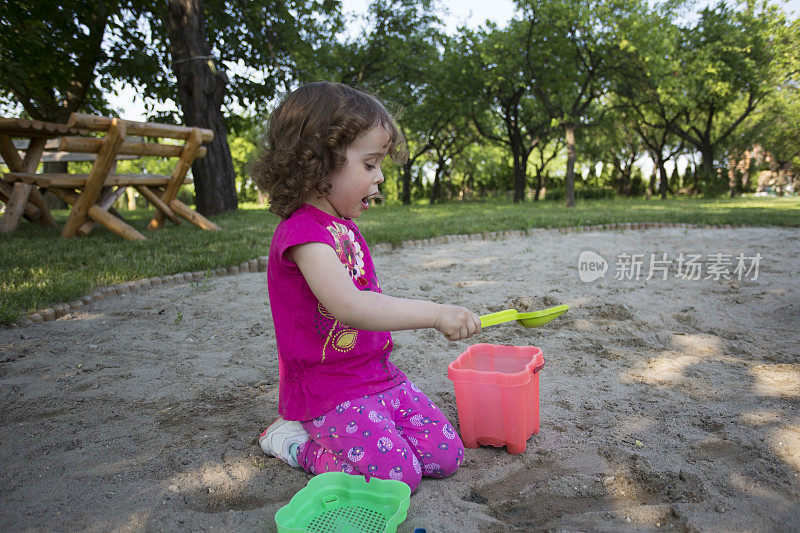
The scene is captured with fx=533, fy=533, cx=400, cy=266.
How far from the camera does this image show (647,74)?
1417 centimetres

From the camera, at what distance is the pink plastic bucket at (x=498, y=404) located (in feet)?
5.65

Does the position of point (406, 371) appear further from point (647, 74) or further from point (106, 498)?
point (647, 74)

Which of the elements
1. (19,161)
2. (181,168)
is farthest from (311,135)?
(19,161)

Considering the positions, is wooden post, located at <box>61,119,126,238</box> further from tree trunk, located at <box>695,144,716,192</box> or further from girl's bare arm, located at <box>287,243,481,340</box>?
tree trunk, located at <box>695,144,716,192</box>

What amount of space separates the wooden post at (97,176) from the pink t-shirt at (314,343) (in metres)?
4.31

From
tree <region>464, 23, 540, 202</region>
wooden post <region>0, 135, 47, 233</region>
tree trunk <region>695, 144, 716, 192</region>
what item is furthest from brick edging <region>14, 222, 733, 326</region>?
tree trunk <region>695, 144, 716, 192</region>

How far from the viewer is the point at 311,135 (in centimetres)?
166

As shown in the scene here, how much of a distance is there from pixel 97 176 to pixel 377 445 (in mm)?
5100

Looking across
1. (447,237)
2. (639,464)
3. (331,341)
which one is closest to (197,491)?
(331,341)

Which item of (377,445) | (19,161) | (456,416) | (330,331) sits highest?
(19,161)

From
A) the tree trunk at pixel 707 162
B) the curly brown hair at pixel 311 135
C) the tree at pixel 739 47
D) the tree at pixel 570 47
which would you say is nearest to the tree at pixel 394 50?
the tree at pixel 570 47

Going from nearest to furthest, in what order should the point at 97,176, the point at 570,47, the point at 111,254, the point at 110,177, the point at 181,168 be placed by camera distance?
the point at 111,254 → the point at 97,176 → the point at 110,177 → the point at 181,168 → the point at 570,47

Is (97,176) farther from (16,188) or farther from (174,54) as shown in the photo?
(174,54)

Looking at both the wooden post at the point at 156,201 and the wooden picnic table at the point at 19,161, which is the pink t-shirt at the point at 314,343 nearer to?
the wooden picnic table at the point at 19,161
